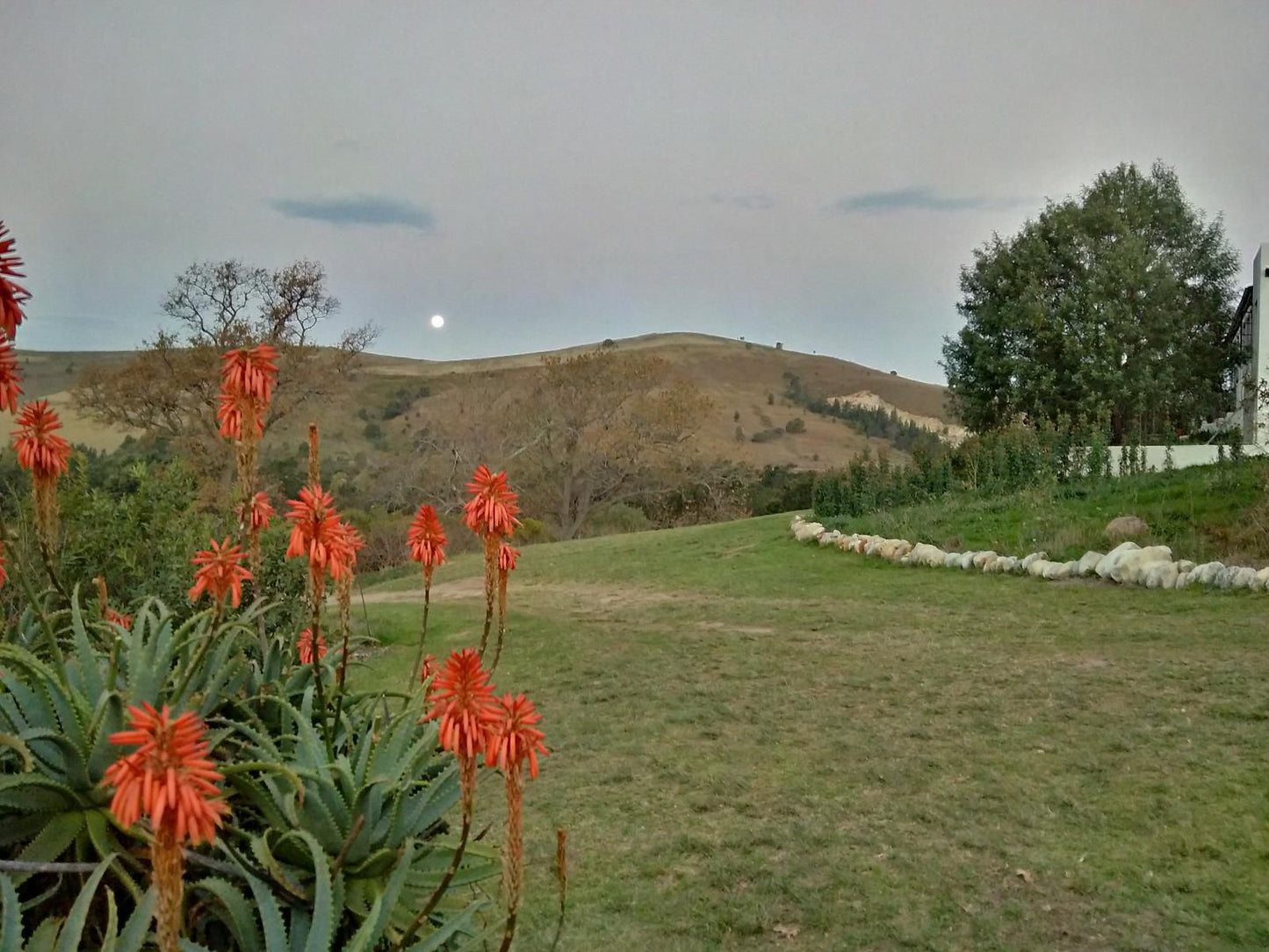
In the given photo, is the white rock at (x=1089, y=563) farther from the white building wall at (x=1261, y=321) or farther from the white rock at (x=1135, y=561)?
the white building wall at (x=1261, y=321)

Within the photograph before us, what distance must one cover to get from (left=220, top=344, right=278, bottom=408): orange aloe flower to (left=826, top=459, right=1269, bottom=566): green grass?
8.25 m

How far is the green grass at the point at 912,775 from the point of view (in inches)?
118

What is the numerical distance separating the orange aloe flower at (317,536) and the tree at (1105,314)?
20766mm

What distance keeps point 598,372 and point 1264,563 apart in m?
19.3

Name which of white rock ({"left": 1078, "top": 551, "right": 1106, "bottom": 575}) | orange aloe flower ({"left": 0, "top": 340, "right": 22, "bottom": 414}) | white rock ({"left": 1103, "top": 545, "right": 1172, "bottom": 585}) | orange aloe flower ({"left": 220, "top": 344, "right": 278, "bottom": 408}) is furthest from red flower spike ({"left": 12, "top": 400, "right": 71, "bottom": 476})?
white rock ({"left": 1078, "top": 551, "right": 1106, "bottom": 575})

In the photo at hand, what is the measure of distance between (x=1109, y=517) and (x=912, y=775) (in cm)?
644

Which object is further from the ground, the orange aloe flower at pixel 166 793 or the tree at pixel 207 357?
the tree at pixel 207 357

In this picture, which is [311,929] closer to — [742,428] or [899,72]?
[899,72]

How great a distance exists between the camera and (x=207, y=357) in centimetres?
1920

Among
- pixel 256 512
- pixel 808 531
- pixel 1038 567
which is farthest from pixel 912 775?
pixel 808 531

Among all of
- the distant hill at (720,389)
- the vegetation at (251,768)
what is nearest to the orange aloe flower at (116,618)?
the vegetation at (251,768)

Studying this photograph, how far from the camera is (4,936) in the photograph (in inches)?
46.3

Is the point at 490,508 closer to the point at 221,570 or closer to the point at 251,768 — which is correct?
the point at 221,570

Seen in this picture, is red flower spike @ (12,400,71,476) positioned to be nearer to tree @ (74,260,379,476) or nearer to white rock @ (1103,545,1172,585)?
white rock @ (1103,545,1172,585)
